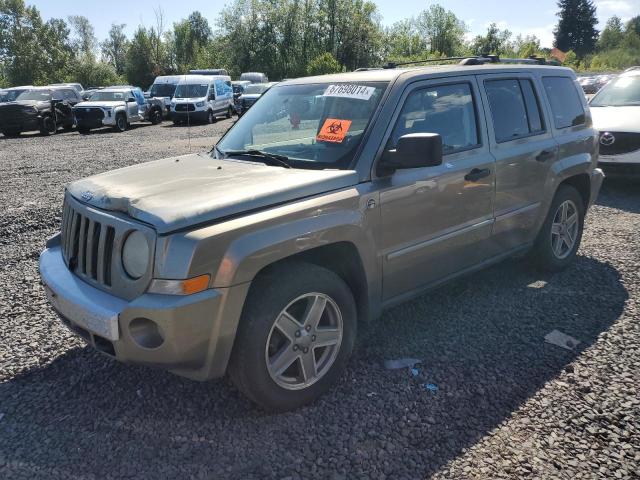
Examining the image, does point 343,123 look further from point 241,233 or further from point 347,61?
point 347,61

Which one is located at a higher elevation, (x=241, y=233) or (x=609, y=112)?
(x=609, y=112)

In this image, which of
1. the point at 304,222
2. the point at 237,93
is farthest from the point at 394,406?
the point at 237,93

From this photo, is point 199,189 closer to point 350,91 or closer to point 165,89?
point 350,91

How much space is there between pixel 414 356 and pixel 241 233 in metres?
1.66

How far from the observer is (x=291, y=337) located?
9.98 ft

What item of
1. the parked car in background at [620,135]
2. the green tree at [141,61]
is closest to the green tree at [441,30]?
the green tree at [141,61]

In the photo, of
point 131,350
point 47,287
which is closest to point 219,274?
point 131,350

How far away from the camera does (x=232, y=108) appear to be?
28719 mm

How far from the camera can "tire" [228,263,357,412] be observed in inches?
111

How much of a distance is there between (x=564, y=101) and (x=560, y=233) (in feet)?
3.99

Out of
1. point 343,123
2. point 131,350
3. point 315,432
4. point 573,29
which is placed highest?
point 573,29

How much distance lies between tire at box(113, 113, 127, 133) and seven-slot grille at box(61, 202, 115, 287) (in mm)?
21676

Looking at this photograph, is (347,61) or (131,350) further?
(347,61)

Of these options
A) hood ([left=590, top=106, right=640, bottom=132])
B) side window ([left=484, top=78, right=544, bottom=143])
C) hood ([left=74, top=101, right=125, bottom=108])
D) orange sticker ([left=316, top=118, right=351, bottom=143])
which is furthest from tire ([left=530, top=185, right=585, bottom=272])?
hood ([left=74, top=101, right=125, bottom=108])
